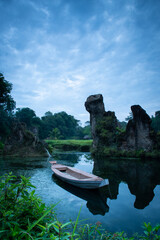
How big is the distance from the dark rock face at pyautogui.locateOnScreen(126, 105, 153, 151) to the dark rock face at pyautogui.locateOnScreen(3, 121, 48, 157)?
1231 centimetres

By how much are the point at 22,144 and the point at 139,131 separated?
53.7ft

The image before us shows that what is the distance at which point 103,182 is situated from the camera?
653cm

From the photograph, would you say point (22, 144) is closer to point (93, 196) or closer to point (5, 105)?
point (93, 196)

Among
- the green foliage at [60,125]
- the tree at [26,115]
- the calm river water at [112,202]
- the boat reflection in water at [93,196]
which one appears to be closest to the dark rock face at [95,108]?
the calm river water at [112,202]

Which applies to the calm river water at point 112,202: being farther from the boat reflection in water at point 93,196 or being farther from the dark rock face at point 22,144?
the dark rock face at point 22,144

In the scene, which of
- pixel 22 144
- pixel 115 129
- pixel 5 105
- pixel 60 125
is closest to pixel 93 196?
pixel 22 144

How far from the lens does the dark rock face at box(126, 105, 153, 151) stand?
19.3 m

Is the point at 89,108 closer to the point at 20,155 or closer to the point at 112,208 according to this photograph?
the point at 20,155

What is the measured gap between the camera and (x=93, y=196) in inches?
267

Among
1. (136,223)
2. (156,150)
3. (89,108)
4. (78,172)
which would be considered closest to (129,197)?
(136,223)

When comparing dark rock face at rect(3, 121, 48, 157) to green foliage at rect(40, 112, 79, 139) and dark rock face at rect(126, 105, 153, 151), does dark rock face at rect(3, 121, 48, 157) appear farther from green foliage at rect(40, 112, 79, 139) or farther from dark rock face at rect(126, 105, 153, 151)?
green foliage at rect(40, 112, 79, 139)

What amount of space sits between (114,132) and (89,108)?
6718 mm

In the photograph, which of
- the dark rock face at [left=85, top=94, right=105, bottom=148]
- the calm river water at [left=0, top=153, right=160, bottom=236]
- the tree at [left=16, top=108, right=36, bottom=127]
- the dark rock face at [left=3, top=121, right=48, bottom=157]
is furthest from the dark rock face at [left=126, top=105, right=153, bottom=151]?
the tree at [left=16, top=108, right=36, bottom=127]

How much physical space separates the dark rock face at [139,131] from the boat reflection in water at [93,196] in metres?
13.6
